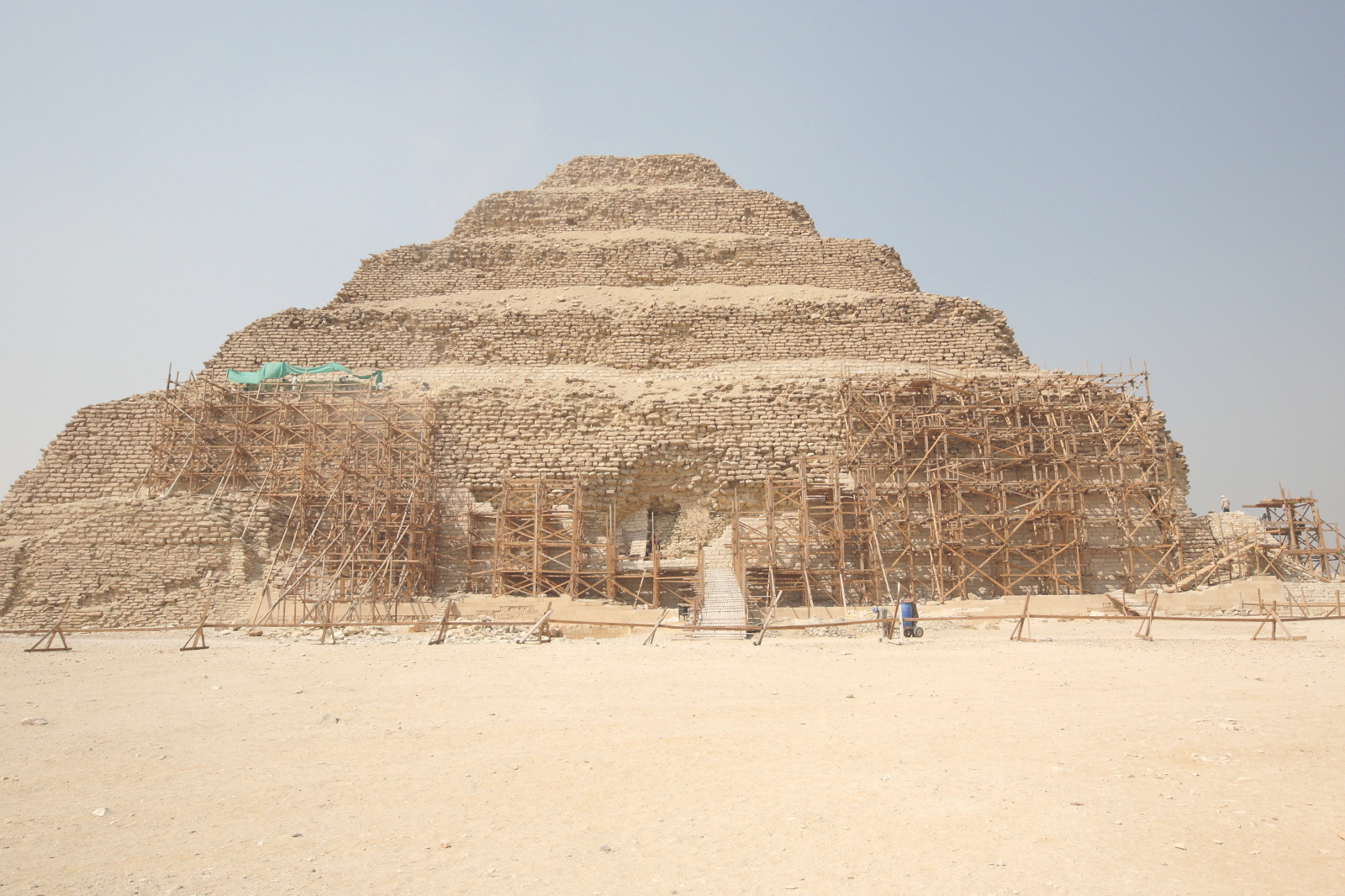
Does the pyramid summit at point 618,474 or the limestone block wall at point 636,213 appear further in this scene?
the limestone block wall at point 636,213

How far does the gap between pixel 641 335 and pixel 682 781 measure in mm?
17803

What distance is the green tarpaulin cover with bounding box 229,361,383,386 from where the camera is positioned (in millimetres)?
20156

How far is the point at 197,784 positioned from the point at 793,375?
16.4 metres

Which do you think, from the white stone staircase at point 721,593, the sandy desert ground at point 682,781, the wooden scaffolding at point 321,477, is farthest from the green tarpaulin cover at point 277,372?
the sandy desert ground at point 682,781

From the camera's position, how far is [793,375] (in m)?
19.8

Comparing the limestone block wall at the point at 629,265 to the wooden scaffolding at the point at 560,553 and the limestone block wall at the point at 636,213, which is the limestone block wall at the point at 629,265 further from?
the wooden scaffolding at the point at 560,553

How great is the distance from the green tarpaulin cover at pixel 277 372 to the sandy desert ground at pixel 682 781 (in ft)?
42.1

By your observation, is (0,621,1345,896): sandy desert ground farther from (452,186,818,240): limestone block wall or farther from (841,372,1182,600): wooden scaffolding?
(452,186,818,240): limestone block wall

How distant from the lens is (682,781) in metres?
4.79

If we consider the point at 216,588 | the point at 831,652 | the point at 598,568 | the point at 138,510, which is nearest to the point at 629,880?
the point at 831,652

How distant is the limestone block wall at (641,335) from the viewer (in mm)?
21453

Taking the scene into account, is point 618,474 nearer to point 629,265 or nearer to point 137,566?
point 629,265

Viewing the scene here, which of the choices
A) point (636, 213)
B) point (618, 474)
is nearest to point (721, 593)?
point (618, 474)

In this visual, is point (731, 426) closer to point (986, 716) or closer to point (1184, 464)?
point (1184, 464)
